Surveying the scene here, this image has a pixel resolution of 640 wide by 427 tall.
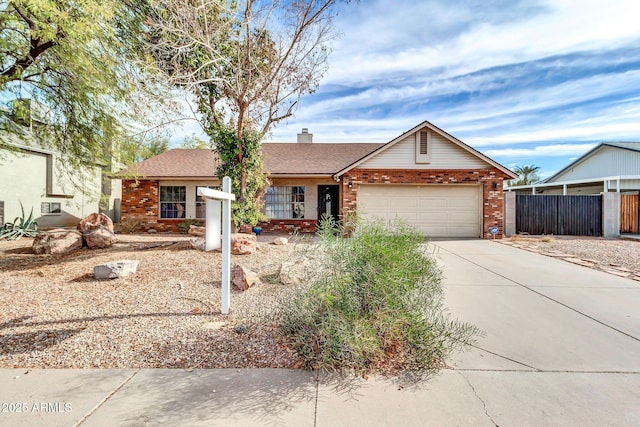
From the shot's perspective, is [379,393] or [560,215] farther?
[560,215]

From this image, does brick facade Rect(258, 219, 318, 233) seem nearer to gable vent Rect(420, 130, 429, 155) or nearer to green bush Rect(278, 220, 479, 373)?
gable vent Rect(420, 130, 429, 155)

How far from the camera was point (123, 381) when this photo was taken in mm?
2643

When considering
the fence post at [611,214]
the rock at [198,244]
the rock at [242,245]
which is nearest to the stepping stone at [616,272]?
the rock at [242,245]

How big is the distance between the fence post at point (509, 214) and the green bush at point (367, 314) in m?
12.7

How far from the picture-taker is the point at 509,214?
14.2m

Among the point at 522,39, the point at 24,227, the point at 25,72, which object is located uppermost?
the point at 522,39

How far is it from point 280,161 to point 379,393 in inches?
543

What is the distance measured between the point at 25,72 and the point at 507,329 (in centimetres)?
1073

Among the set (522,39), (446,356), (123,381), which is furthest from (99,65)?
(522,39)

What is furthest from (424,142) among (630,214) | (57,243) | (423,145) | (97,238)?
(57,243)

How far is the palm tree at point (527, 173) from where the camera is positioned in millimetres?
34469

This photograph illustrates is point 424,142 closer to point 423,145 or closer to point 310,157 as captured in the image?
point 423,145

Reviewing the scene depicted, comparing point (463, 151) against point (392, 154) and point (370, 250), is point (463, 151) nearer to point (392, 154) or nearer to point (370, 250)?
point (392, 154)

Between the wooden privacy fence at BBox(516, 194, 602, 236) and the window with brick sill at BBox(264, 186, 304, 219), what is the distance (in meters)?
10.5
